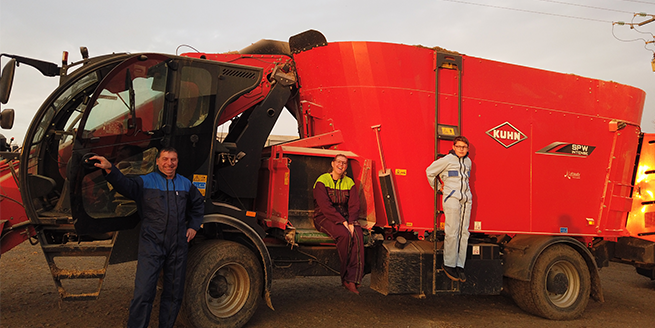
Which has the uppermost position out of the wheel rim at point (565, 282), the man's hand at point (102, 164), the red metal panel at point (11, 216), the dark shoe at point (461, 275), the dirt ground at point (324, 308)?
the man's hand at point (102, 164)

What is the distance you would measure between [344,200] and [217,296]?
5.86 ft

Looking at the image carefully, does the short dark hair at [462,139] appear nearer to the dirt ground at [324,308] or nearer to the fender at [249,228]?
the dirt ground at [324,308]

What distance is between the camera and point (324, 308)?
5.98m

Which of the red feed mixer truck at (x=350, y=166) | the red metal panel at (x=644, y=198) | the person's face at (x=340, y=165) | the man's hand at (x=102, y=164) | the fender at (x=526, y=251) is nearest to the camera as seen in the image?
the man's hand at (x=102, y=164)

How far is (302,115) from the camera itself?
6.07m

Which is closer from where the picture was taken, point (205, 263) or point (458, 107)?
point (205, 263)

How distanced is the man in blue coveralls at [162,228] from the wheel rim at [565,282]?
483 cm

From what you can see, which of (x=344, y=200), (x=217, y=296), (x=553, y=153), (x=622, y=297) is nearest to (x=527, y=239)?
(x=553, y=153)

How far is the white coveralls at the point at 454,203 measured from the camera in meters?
5.38

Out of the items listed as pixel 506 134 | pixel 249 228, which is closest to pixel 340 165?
pixel 249 228

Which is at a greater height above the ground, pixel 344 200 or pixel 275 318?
pixel 344 200

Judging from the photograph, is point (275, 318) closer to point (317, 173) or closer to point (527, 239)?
point (317, 173)

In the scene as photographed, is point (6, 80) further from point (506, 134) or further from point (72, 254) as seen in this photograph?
point (506, 134)

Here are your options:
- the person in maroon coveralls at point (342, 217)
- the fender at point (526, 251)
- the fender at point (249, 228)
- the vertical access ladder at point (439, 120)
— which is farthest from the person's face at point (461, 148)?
the fender at point (249, 228)
